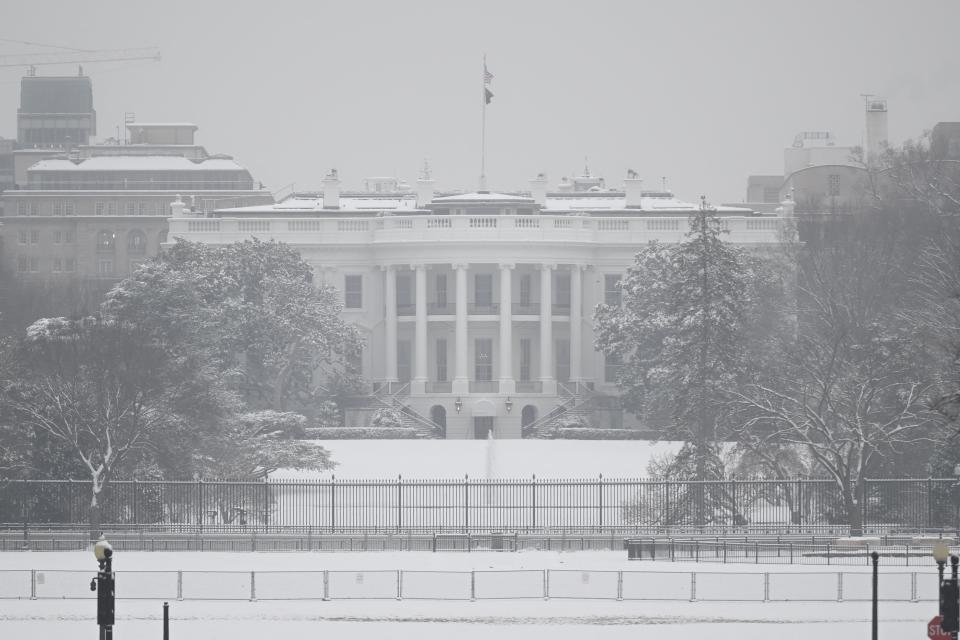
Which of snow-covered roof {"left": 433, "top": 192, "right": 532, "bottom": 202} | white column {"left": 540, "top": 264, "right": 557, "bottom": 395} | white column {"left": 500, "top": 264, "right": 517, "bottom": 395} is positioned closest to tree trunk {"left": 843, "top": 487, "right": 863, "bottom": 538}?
white column {"left": 500, "top": 264, "right": 517, "bottom": 395}

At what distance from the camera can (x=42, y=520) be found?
2889 inches

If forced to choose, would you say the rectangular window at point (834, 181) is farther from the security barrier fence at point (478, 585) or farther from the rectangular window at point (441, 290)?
the security barrier fence at point (478, 585)

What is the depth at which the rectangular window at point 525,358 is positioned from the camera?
129 m

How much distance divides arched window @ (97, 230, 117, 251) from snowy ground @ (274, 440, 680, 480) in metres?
84.4

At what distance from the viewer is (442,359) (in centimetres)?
12912

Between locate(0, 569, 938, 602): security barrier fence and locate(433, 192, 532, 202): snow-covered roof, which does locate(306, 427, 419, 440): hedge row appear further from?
locate(0, 569, 938, 602): security barrier fence

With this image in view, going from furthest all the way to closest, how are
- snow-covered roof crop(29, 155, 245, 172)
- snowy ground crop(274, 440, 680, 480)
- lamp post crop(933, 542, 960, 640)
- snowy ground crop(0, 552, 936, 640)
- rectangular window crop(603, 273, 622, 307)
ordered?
snow-covered roof crop(29, 155, 245, 172), rectangular window crop(603, 273, 622, 307), snowy ground crop(274, 440, 680, 480), snowy ground crop(0, 552, 936, 640), lamp post crop(933, 542, 960, 640)

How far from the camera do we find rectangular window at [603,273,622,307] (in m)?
129

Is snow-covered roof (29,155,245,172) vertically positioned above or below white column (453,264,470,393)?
above

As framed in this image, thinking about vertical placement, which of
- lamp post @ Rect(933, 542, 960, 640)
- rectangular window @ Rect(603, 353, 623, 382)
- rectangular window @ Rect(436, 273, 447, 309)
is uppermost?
rectangular window @ Rect(436, 273, 447, 309)

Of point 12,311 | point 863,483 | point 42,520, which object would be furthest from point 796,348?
point 12,311

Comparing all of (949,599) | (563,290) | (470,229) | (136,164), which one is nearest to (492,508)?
Result: (949,599)

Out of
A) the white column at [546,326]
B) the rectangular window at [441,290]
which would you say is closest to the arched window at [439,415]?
the white column at [546,326]

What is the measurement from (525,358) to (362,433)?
72.4ft
